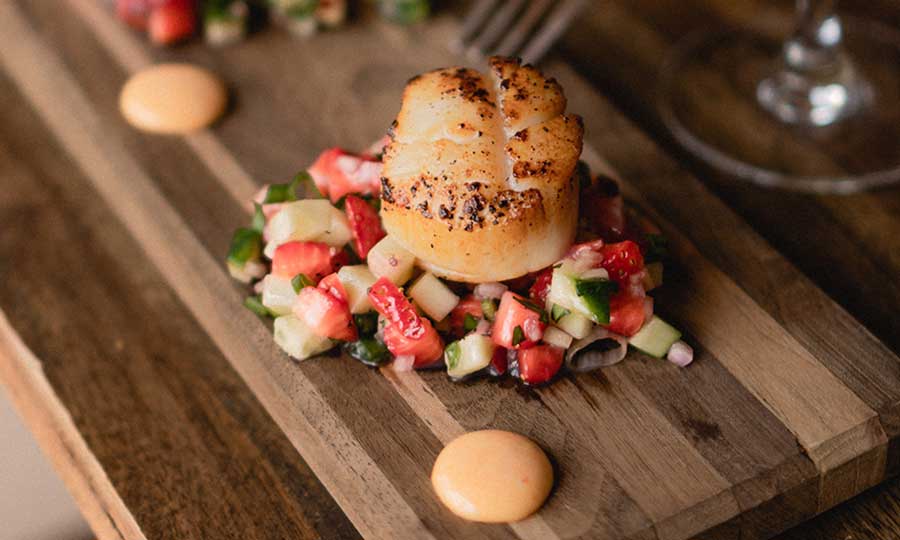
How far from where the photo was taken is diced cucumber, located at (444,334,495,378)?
248 centimetres

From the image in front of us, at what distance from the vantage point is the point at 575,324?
8.13ft

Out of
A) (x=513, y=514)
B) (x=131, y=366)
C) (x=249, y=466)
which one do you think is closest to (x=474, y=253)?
(x=513, y=514)

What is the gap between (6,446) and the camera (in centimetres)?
305

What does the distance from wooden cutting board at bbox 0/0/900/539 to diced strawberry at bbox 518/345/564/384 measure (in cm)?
4

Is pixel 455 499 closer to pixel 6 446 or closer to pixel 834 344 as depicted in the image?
pixel 834 344

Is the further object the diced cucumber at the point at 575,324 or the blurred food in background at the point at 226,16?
the blurred food in background at the point at 226,16

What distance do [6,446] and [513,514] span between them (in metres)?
1.59

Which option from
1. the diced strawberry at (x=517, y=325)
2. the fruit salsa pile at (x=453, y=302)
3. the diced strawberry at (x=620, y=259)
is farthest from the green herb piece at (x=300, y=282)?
the diced strawberry at (x=620, y=259)

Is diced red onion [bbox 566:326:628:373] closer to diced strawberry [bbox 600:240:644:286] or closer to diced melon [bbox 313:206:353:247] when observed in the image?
diced strawberry [bbox 600:240:644:286]

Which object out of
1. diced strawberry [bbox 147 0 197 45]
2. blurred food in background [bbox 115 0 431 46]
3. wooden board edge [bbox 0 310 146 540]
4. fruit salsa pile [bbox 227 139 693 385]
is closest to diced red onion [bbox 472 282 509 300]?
fruit salsa pile [bbox 227 139 693 385]

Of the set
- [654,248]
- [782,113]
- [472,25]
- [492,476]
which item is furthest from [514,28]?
[492,476]

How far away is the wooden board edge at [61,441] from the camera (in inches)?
104

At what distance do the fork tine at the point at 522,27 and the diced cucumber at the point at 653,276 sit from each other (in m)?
1.13

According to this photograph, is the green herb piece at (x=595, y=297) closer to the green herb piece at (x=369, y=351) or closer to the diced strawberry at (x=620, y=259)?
the diced strawberry at (x=620, y=259)
